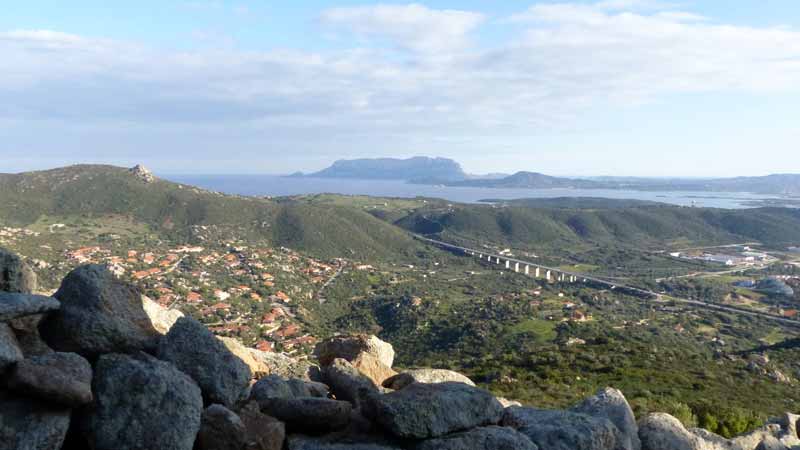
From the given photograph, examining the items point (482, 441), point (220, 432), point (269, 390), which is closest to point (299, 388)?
point (269, 390)

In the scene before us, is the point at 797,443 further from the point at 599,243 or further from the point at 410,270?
the point at 599,243

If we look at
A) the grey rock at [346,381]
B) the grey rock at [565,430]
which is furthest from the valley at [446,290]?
the grey rock at [346,381]

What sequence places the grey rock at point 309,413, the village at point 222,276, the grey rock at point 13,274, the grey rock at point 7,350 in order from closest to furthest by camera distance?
the grey rock at point 7,350
the grey rock at point 309,413
the grey rock at point 13,274
the village at point 222,276

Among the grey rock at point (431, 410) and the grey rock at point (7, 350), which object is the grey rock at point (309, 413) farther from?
the grey rock at point (7, 350)

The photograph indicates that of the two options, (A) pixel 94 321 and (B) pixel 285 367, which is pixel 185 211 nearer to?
(B) pixel 285 367

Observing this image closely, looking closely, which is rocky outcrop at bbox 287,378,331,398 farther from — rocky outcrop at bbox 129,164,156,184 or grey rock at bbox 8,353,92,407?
rocky outcrop at bbox 129,164,156,184

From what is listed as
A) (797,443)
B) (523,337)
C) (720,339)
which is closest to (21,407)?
(797,443)

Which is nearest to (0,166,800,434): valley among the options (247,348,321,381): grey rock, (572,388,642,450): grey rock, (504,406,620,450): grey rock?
(572,388,642,450): grey rock
